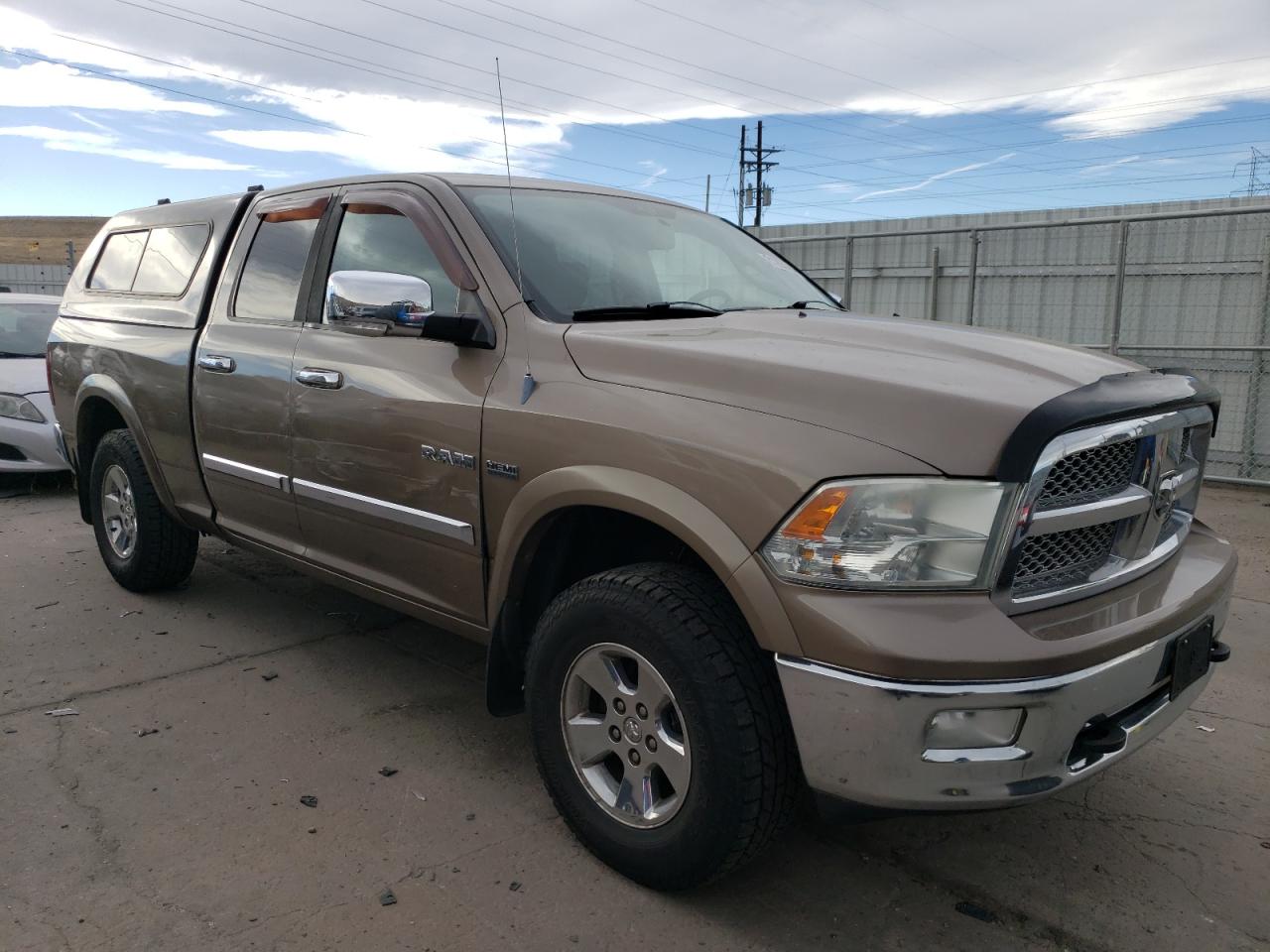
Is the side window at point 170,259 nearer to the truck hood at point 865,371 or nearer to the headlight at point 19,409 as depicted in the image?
the truck hood at point 865,371

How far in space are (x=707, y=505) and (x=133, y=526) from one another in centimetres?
381

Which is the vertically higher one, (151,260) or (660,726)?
(151,260)

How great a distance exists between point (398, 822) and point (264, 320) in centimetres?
205

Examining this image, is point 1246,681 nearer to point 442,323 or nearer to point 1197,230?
point 442,323

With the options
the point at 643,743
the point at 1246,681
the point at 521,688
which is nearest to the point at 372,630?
the point at 521,688

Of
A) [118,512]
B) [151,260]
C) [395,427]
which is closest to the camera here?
[395,427]

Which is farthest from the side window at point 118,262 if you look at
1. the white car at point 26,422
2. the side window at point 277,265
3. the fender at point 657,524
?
the fender at point 657,524

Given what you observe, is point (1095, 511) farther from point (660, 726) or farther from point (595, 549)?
point (595, 549)

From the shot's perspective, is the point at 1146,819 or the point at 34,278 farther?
the point at 34,278

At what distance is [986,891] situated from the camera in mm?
2594

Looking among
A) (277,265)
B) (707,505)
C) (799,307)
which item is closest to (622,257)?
(799,307)

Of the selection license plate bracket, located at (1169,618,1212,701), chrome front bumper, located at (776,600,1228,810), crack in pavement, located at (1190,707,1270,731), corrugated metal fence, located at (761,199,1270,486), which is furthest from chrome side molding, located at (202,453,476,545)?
corrugated metal fence, located at (761,199,1270,486)

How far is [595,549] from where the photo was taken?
9.36ft

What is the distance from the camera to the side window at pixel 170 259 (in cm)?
441
